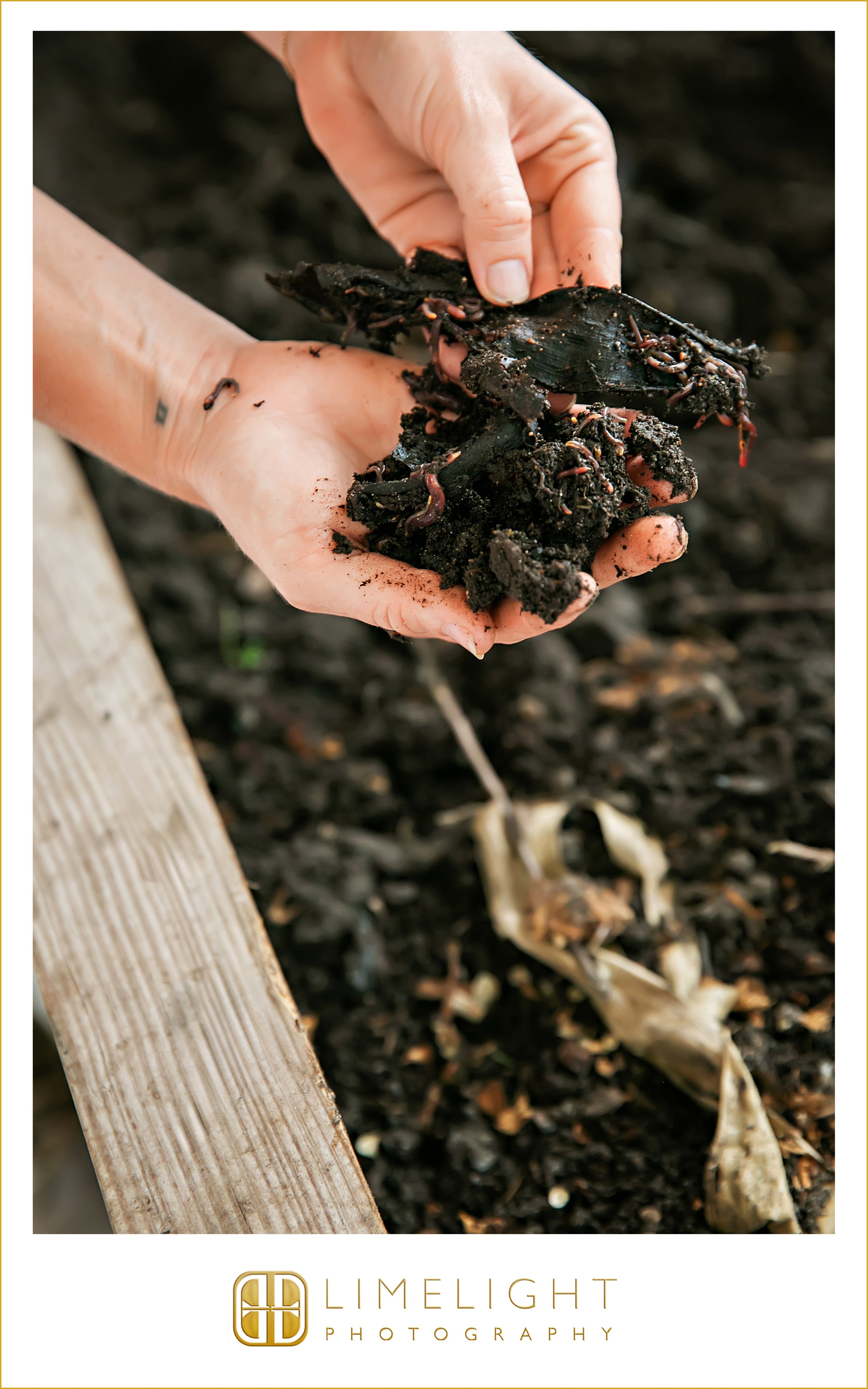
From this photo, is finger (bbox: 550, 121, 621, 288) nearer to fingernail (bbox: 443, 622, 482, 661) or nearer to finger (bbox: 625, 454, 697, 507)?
finger (bbox: 625, 454, 697, 507)

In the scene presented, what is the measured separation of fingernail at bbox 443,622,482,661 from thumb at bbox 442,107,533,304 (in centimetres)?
44

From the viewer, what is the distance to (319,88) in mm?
1292

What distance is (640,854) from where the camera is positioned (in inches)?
54.0

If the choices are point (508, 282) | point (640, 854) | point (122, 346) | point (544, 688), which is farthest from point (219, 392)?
point (640, 854)

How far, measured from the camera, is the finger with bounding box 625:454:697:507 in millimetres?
953

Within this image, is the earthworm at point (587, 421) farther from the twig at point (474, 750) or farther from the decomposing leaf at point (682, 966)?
the decomposing leaf at point (682, 966)

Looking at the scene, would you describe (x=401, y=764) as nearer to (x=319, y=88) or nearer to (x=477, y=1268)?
(x=477, y=1268)

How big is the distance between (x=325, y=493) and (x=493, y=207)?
0.38m

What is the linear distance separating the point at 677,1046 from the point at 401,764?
0.61m

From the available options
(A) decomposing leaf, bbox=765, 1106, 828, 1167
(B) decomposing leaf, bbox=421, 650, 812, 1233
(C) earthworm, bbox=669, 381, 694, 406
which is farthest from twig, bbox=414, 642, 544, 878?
(C) earthworm, bbox=669, 381, 694, 406

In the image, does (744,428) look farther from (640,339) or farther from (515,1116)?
(515,1116)

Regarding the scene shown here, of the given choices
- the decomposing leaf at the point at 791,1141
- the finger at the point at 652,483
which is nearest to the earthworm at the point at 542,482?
the finger at the point at 652,483

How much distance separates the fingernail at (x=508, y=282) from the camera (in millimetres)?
1033

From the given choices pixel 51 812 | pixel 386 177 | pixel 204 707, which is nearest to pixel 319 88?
pixel 386 177
